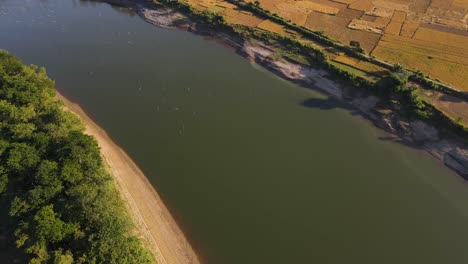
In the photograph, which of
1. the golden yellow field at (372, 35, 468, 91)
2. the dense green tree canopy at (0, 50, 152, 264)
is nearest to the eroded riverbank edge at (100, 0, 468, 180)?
the golden yellow field at (372, 35, 468, 91)

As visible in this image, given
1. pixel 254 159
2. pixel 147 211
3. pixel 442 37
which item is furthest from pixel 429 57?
pixel 147 211

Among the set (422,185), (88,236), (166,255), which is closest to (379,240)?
(422,185)

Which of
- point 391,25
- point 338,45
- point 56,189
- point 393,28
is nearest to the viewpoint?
point 56,189

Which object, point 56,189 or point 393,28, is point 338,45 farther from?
point 56,189

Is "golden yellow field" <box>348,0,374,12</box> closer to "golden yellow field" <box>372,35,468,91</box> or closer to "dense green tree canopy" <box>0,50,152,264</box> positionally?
"golden yellow field" <box>372,35,468,91</box>

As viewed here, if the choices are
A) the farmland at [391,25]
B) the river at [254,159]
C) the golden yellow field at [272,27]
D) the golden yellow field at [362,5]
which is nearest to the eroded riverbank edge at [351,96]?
the river at [254,159]

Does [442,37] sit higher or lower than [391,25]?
higher

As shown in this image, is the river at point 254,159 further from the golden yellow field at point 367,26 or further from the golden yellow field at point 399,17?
the golden yellow field at point 399,17
